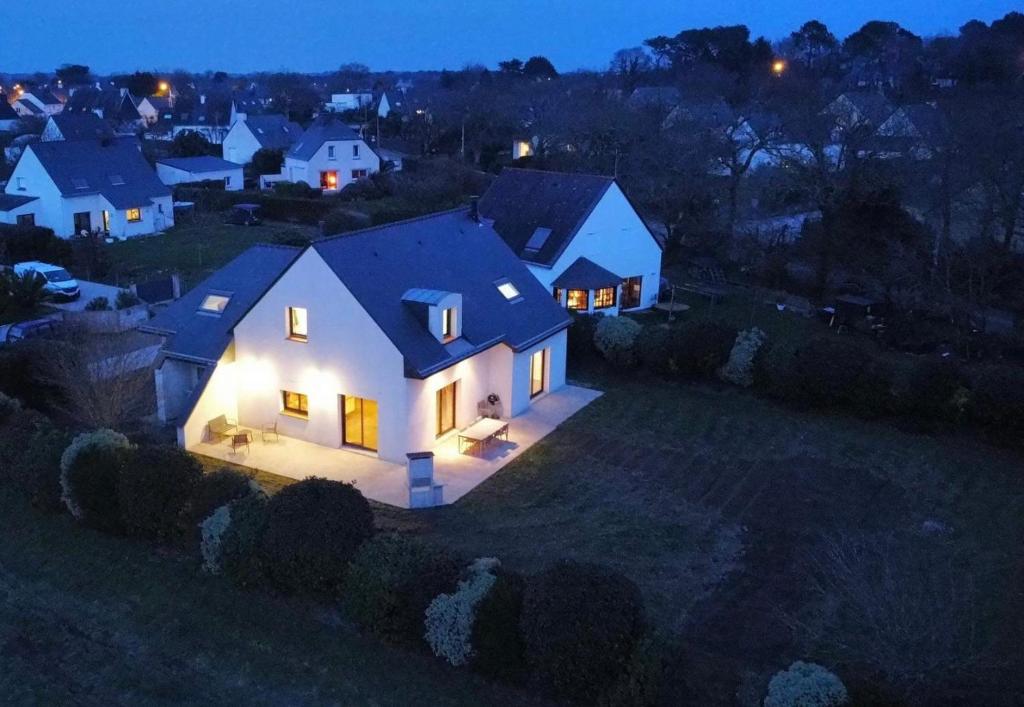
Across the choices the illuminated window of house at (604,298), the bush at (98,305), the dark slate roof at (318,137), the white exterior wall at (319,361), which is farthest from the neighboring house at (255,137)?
the white exterior wall at (319,361)

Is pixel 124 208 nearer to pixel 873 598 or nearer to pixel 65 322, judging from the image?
pixel 65 322

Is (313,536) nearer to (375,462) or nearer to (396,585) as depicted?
(396,585)

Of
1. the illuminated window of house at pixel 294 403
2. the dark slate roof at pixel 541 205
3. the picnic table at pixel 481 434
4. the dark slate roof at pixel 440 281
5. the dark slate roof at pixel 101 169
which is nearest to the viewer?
the dark slate roof at pixel 440 281

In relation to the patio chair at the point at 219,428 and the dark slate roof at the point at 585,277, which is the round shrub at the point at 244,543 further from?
the dark slate roof at the point at 585,277

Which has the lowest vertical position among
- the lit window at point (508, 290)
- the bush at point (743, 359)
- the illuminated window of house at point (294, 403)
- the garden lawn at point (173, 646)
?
the garden lawn at point (173, 646)

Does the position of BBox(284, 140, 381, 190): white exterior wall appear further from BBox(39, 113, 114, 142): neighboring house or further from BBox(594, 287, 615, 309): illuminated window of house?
BBox(594, 287, 615, 309): illuminated window of house

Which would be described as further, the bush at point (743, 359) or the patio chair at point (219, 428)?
the bush at point (743, 359)
